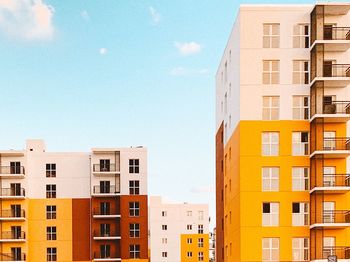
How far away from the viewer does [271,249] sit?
46.1m

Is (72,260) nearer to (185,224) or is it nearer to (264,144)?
(264,144)

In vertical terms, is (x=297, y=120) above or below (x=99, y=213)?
above

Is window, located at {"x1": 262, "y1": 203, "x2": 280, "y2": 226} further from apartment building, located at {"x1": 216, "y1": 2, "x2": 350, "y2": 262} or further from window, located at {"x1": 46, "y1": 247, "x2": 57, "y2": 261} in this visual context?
window, located at {"x1": 46, "y1": 247, "x2": 57, "y2": 261}

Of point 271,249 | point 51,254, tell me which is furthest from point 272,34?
point 51,254

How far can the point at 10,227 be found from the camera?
74.2 m

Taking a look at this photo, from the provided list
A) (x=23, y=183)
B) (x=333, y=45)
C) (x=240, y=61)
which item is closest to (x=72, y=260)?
(x=23, y=183)

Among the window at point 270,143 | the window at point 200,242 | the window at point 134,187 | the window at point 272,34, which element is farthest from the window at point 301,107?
the window at point 200,242

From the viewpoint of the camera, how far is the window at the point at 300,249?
45.9m

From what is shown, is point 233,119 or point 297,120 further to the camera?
point 233,119

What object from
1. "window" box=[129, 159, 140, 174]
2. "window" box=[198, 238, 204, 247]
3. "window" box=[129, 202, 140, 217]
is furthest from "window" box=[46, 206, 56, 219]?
"window" box=[198, 238, 204, 247]

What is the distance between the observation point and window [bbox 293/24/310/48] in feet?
155

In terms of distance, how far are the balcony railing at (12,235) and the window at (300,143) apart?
42402mm

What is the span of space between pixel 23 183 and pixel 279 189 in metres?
41.4

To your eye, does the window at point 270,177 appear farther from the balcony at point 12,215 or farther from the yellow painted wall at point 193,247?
the yellow painted wall at point 193,247
